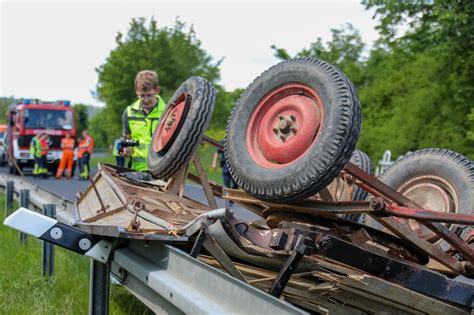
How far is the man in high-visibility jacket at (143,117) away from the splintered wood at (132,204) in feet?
2.76

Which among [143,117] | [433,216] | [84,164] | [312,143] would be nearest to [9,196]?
[143,117]

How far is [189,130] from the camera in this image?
3.88m

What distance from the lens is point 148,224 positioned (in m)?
3.26

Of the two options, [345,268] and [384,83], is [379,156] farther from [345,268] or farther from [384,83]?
[345,268]

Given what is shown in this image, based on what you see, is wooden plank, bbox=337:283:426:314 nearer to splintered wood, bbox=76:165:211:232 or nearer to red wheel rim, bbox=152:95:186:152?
splintered wood, bbox=76:165:211:232

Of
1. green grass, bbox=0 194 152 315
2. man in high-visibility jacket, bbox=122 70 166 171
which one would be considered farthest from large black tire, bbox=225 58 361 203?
man in high-visibility jacket, bbox=122 70 166 171

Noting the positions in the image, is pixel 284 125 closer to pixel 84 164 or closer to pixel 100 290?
pixel 100 290

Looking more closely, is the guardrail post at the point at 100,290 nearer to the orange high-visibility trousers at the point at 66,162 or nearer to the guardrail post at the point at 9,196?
the guardrail post at the point at 9,196

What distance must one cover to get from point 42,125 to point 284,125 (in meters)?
21.3

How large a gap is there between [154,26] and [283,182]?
35.6 metres

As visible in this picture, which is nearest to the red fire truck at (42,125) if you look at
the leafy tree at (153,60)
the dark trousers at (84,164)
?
the dark trousers at (84,164)

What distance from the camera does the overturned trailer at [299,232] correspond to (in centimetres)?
272

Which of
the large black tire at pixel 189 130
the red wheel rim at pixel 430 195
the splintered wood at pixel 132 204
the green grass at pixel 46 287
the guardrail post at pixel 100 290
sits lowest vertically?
the green grass at pixel 46 287

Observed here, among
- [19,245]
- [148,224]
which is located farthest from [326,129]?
[19,245]
